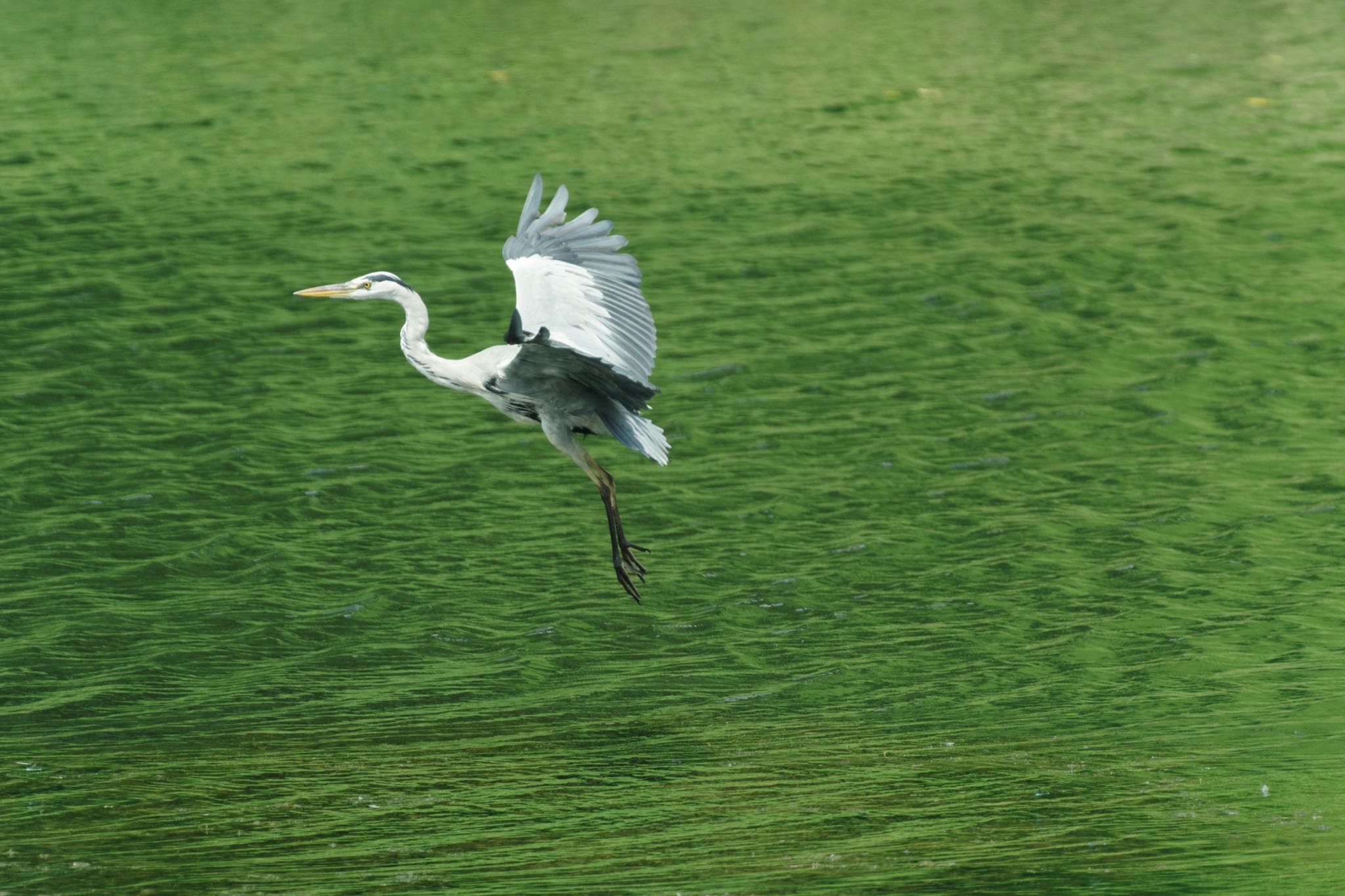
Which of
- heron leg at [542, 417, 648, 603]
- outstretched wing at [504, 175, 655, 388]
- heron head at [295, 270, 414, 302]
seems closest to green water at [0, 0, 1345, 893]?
heron leg at [542, 417, 648, 603]

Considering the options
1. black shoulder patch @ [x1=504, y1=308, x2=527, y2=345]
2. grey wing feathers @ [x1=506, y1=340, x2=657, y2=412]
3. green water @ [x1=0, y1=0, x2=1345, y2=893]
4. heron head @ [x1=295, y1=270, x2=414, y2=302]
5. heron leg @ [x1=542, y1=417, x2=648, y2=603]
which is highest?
heron head @ [x1=295, y1=270, x2=414, y2=302]

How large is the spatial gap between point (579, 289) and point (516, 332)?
509 mm

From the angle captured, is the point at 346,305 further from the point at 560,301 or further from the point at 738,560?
the point at 560,301

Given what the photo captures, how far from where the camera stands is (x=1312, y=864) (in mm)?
8461

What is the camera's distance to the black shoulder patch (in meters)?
9.26

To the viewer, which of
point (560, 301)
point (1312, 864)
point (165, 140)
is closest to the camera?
point (1312, 864)

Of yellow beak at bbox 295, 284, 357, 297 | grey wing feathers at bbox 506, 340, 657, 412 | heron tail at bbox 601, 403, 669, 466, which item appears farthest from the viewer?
heron tail at bbox 601, 403, 669, 466

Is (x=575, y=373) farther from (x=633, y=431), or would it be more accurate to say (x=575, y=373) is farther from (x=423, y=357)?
(x=423, y=357)

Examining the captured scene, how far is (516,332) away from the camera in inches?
366

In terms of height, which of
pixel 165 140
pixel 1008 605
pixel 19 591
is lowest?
pixel 1008 605

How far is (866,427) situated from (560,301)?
708cm

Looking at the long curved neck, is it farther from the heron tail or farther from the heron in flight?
the heron tail

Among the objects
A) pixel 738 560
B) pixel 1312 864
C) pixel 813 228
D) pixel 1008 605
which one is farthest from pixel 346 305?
pixel 1312 864

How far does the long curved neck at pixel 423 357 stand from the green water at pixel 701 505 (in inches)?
83.2
